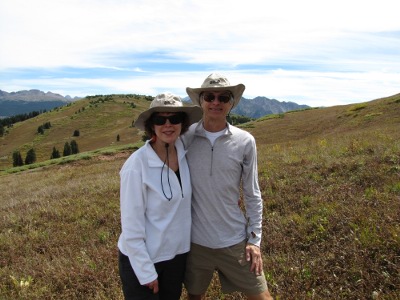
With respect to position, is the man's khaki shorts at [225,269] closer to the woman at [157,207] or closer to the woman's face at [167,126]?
the woman at [157,207]

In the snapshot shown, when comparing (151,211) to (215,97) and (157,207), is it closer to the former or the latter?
(157,207)

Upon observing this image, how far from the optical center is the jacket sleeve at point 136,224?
3168 millimetres

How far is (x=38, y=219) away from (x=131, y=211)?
22.4ft

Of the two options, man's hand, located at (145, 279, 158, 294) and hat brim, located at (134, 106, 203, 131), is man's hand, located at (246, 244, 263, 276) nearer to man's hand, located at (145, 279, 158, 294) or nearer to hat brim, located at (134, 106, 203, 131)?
man's hand, located at (145, 279, 158, 294)

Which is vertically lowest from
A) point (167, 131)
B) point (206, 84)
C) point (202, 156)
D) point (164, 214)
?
point (164, 214)

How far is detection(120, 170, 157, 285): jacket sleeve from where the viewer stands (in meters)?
3.17

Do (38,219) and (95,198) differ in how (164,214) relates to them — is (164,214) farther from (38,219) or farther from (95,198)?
(95,198)

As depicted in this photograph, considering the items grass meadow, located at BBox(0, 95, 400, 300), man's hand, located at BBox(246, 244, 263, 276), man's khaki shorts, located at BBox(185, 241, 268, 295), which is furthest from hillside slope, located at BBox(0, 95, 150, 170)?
man's hand, located at BBox(246, 244, 263, 276)

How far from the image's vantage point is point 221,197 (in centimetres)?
361

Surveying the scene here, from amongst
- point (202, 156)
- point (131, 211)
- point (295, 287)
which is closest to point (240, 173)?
point (202, 156)

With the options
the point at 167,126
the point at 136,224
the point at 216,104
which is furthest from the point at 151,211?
the point at 216,104

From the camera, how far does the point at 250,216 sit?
3.80 m

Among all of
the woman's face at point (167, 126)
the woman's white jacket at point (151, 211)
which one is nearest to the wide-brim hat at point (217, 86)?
the woman's face at point (167, 126)

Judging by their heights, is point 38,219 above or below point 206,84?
below
